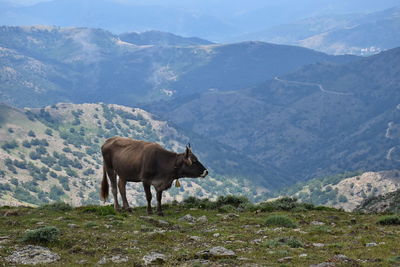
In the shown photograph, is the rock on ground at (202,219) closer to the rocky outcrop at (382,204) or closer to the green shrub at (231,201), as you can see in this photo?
the green shrub at (231,201)

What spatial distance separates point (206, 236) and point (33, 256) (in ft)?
21.7

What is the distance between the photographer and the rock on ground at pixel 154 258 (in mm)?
16250

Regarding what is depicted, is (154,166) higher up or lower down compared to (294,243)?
higher up

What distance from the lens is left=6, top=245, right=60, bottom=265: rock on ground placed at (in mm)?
16344

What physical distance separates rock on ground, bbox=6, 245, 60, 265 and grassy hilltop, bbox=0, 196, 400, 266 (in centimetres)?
25

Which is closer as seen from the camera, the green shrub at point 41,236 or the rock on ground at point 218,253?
the rock on ground at point 218,253

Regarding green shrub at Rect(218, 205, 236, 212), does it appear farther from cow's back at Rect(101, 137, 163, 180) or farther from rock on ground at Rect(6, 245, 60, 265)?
rock on ground at Rect(6, 245, 60, 265)

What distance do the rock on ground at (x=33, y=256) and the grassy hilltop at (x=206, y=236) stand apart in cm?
25

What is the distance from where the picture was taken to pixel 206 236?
68.7ft

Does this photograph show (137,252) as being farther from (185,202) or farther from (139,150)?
(185,202)

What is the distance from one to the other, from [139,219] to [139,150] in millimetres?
4244

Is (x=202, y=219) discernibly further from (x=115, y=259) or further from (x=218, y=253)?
(x=115, y=259)

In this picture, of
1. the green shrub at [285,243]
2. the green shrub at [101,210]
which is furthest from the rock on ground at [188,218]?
the green shrub at [285,243]

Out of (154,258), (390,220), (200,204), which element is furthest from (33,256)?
(390,220)
